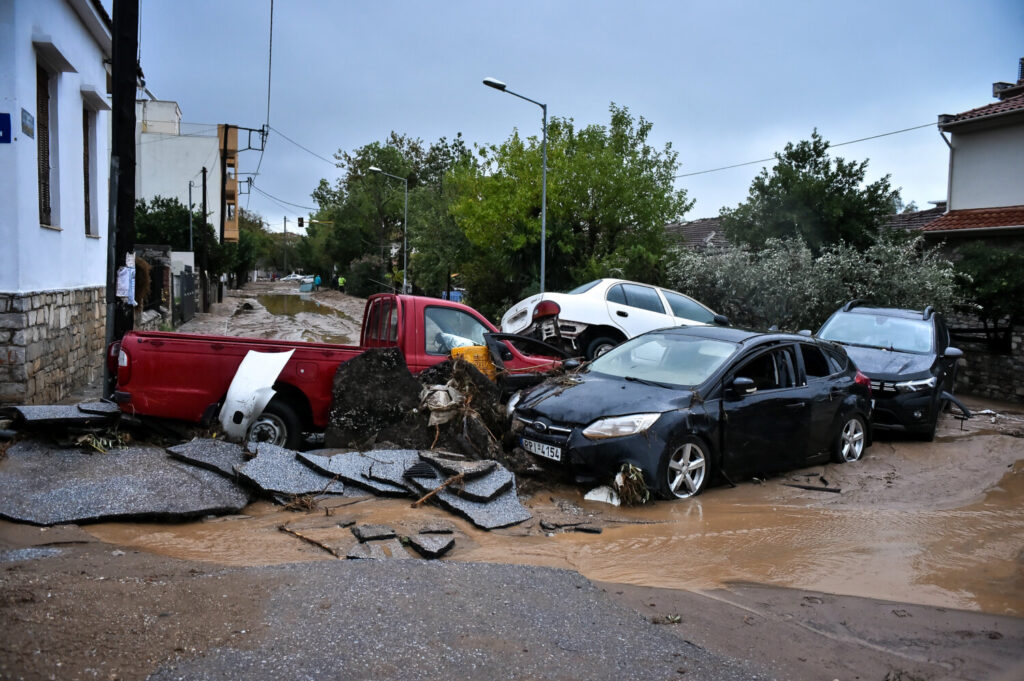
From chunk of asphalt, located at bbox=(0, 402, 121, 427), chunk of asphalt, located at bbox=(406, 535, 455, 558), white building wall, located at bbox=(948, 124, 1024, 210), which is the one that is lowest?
chunk of asphalt, located at bbox=(406, 535, 455, 558)

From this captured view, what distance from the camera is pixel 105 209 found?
14023 millimetres

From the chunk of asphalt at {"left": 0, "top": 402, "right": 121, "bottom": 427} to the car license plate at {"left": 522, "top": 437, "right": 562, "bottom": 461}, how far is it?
3.65 meters

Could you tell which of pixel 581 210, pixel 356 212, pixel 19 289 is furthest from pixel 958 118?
pixel 356 212

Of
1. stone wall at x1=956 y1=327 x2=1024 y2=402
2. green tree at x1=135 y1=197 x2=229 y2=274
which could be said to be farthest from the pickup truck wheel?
green tree at x1=135 y1=197 x2=229 y2=274

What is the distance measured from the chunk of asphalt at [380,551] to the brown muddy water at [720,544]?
0.16 meters

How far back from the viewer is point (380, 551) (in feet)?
16.8

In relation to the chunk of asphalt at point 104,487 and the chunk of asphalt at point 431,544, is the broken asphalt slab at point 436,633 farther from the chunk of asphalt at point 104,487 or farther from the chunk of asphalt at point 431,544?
the chunk of asphalt at point 104,487

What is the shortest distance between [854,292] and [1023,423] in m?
5.44

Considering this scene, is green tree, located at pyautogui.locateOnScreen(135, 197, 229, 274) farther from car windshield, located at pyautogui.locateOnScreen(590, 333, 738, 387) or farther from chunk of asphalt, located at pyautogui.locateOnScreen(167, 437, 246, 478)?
car windshield, located at pyautogui.locateOnScreen(590, 333, 738, 387)

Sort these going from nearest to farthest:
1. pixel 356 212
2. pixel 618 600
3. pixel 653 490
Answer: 1. pixel 618 600
2. pixel 653 490
3. pixel 356 212

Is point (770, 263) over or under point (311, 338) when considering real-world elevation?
over

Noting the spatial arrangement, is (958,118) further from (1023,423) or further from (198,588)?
(198,588)

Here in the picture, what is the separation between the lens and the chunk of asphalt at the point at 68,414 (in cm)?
662

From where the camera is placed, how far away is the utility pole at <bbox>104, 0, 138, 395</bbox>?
868 cm
